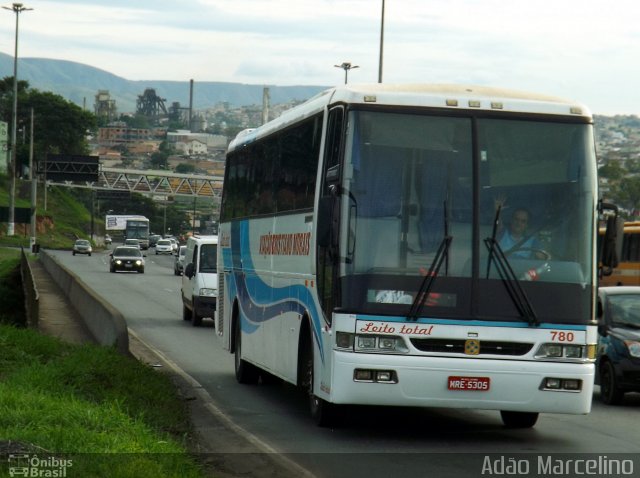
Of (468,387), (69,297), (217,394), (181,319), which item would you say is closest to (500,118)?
(468,387)

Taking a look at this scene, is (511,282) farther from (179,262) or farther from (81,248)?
(81,248)

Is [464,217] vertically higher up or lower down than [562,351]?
higher up

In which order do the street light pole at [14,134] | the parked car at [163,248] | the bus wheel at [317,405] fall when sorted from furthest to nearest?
the parked car at [163,248]
the street light pole at [14,134]
the bus wheel at [317,405]

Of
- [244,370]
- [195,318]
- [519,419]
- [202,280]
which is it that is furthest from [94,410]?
[195,318]

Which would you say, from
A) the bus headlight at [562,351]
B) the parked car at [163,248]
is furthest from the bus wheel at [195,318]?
the parked car at [163,248]

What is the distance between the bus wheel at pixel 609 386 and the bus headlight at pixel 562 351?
437 cm

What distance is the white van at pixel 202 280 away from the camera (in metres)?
30.0

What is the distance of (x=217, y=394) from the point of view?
1669cm

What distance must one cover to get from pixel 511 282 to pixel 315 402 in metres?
2.61

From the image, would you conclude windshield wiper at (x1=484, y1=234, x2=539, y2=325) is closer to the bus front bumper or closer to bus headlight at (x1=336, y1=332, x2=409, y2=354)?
the bus front bumper

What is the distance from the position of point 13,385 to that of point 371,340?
3440mm

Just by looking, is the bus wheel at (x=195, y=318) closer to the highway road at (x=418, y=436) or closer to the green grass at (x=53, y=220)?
the highway road at (x=418, y=436)

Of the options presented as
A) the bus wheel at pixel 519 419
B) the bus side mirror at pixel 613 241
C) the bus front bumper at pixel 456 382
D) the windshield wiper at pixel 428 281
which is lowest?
the bus wheel at pixel 519 419

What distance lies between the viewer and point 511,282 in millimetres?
12141
